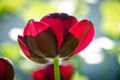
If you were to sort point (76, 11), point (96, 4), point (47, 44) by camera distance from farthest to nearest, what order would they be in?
point (96, 4)
point (76, 11)
point (47, 44)

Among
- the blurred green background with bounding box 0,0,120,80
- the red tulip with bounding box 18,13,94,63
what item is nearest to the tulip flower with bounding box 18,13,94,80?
the red tulip with bounding box 18,13,94,63

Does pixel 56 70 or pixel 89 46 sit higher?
pixel 89 46

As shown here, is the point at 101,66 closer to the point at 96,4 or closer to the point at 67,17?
the point at 96,4

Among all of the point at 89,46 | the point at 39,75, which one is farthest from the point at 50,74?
the point at 89,46

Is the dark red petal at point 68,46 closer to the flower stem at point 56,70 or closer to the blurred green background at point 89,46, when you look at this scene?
the flower stem at point 56,70

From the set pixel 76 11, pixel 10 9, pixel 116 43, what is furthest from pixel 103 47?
pixel 10 9

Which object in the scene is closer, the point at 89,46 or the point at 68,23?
the point at 68,23

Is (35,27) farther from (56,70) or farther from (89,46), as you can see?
(89,46)
